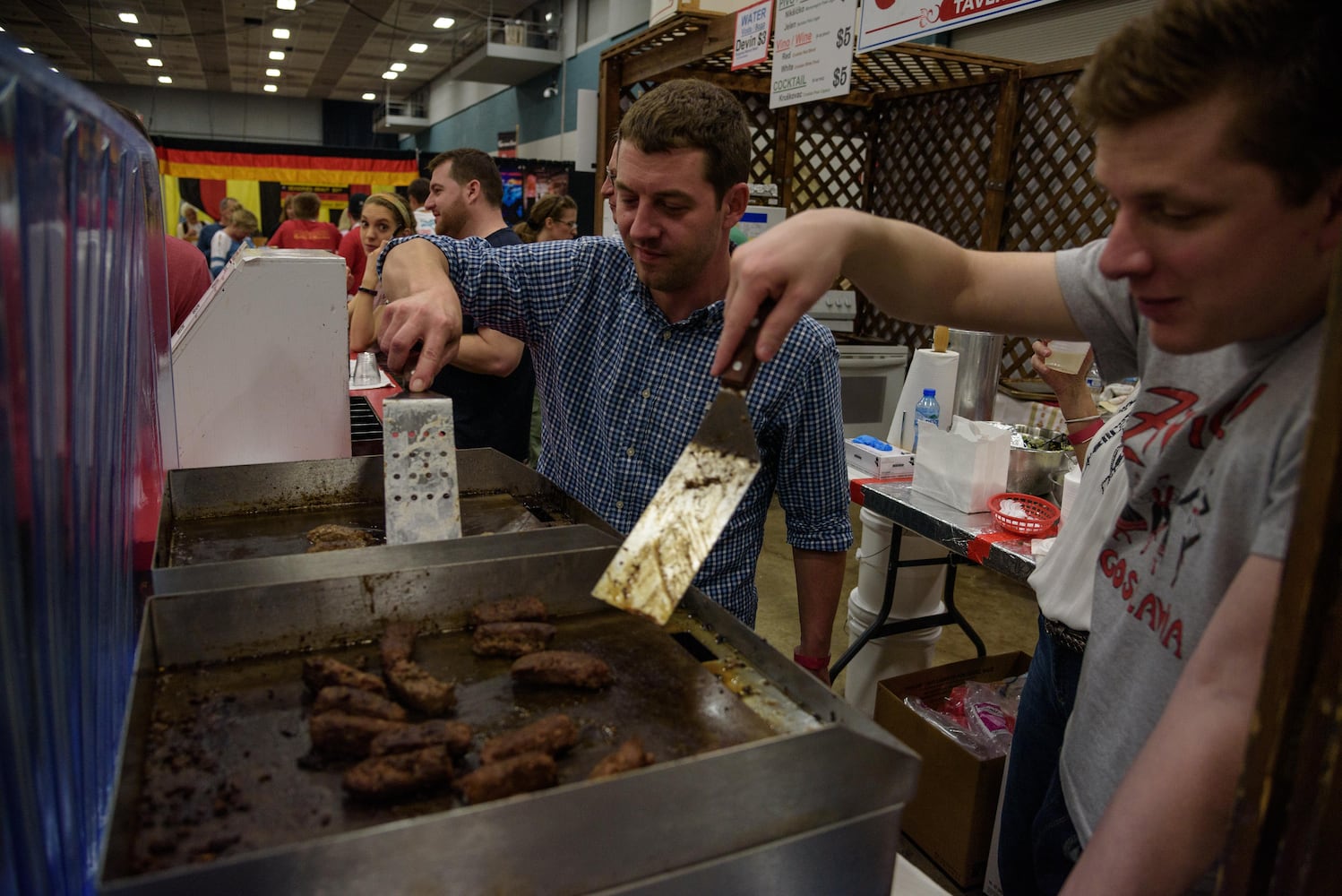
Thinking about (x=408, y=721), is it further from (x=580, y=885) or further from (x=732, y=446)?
(x=732, y=446)

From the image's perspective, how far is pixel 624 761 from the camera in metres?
0.85

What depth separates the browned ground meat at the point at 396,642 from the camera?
3.46ft

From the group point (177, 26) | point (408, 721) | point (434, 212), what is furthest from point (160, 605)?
point (177, 26)

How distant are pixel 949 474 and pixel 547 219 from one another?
3.30 metres

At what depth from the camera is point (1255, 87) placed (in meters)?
0.64

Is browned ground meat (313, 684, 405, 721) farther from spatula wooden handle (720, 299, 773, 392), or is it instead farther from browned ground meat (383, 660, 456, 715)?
spatula wooden handle (720, 299, 773, 392)

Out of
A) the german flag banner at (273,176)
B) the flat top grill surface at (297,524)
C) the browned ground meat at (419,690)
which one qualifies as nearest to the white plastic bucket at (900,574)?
the flat top grill surface at (297,524)

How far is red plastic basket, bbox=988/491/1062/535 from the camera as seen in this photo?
92.7 inches

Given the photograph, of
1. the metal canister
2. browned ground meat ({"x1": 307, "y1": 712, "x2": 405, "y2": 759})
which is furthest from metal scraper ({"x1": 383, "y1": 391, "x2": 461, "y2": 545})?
the metal canister

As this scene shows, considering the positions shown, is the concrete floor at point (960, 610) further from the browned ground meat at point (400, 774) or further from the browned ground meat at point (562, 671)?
the browned ground meat at point (400, 774)

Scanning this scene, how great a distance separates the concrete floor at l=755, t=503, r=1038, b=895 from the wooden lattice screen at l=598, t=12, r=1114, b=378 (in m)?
1.48

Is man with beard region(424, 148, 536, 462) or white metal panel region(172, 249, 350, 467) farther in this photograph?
man with beard region(424, 148, 536, 462)

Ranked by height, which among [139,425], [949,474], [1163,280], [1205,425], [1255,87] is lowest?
[949,474]

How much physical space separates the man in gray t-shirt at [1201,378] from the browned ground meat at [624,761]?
1.32 ft
